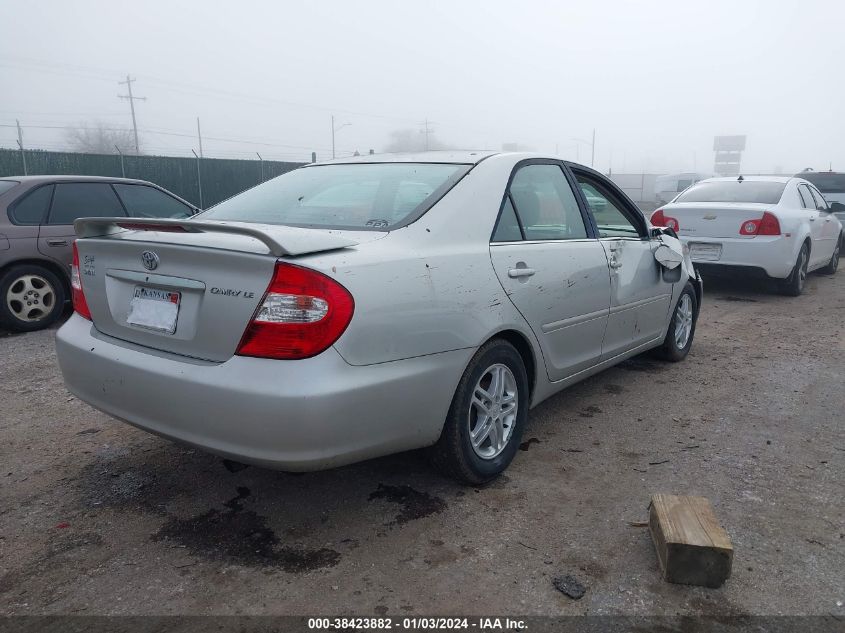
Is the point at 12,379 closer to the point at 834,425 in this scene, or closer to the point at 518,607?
the point at 518,607

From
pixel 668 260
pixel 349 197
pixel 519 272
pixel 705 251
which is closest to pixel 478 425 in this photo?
pixel 519 272

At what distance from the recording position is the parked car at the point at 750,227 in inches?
317

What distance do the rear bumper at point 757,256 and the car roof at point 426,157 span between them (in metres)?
5.54

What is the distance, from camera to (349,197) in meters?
3.31

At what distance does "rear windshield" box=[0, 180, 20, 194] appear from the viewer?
6.37 meters

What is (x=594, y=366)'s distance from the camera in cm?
407

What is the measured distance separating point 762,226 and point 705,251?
68 centimetres

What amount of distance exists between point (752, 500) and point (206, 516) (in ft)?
7.94

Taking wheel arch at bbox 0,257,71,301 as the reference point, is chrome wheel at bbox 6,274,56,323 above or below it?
below

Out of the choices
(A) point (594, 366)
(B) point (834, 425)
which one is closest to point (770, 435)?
(B) point (834, 425)

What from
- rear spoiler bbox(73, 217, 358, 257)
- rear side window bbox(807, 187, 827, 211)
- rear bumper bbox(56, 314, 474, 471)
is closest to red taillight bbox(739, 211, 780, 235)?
rear side window bbox(807, 187, 827, 211)

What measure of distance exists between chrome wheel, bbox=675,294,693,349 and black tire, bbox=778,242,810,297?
3716mm

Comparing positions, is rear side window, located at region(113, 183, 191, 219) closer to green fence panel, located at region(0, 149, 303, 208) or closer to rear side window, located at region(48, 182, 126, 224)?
rear side window, located at region(48, 182, 126, 224)

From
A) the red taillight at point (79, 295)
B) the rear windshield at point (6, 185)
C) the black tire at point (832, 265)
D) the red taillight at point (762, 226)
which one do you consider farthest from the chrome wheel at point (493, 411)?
the black tire at point (832, 265)
